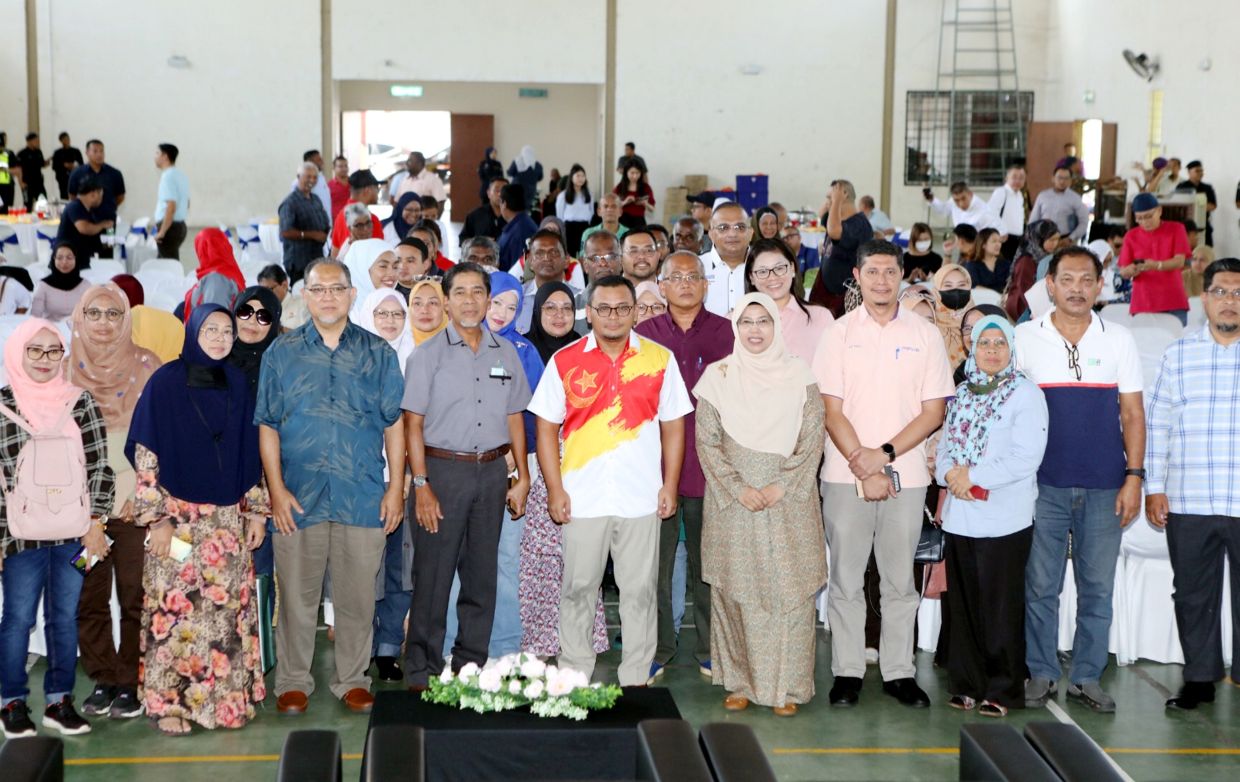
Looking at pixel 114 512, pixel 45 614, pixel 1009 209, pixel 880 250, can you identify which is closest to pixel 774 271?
pixel 880 250

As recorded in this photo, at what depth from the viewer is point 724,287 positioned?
669cm

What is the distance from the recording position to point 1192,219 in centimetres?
1535

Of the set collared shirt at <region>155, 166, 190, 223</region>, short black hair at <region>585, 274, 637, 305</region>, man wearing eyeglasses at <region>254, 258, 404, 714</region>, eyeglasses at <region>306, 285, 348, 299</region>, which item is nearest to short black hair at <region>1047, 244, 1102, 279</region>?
short black hair at <region>585, 274, 637, 305</region>

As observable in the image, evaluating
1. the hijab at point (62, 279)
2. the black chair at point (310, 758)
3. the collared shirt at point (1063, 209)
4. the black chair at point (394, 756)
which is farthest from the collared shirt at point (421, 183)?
the black chair at point (310, 758)

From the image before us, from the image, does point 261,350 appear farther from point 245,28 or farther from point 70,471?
point 245,28

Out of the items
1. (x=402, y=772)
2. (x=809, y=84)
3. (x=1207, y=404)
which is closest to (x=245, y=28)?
(x=809, y=84)

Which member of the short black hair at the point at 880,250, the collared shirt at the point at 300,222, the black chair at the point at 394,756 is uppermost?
the collared shirt at the point at 300,222

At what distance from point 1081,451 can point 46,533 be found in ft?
12.1

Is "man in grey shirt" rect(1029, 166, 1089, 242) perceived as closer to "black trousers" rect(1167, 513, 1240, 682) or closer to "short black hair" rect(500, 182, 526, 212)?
"short black hair" rect(500, 182, 526, 212)

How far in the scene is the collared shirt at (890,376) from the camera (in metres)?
5.08

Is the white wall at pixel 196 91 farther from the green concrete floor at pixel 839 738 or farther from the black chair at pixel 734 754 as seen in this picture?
the black chair at pixel 734 754

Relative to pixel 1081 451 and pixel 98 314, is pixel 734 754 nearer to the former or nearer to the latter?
pixel 1081 451

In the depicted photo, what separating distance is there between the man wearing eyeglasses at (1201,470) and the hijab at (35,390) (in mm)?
3934

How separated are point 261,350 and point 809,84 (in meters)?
17.5
